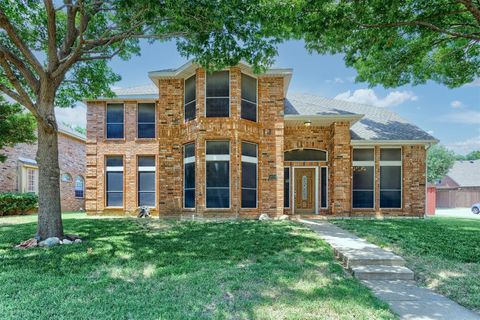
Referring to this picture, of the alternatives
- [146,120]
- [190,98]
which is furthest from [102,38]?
[146,120]

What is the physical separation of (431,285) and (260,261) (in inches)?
117

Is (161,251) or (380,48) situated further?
(380,48)

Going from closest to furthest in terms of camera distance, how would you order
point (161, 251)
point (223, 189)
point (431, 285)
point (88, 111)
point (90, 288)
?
point (90, 288) < point (431, 285) < point (161, 251) < point (223, 189) < point (88, 111)

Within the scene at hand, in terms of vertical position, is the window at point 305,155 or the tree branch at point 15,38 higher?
the tree branch at point 15,38

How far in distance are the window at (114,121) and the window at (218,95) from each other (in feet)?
20.7

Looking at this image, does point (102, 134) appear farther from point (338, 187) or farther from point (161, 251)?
point (338, 187)

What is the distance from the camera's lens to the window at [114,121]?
1515 cm

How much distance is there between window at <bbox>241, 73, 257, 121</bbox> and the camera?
38.7 feet

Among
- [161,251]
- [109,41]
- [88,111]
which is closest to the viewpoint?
[161,251]

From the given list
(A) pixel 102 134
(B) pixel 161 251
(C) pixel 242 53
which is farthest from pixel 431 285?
(A) pixel 102 134

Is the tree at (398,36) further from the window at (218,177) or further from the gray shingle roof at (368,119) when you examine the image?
the window at (218,177)

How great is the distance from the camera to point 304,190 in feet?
46.1

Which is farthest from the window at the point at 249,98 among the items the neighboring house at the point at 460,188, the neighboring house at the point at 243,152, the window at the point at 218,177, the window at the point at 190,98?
the neighboring house at the point at 460,188

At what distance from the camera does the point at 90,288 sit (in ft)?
13.9
